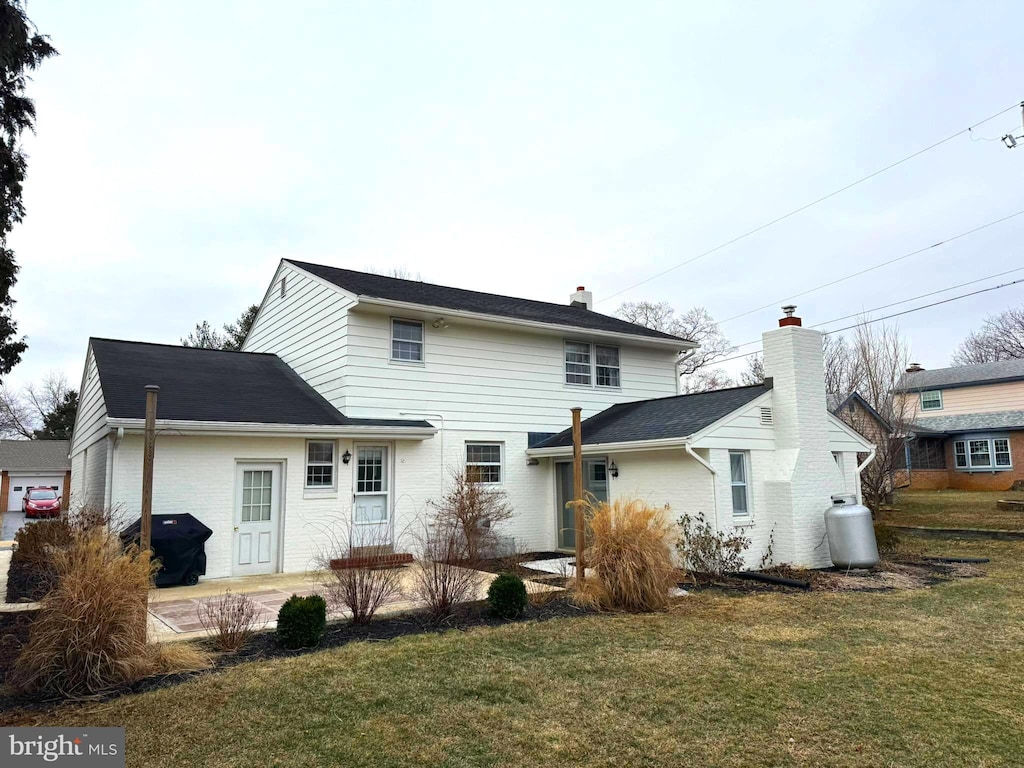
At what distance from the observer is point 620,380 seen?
16.4m

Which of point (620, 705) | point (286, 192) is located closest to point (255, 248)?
point (286, 192)

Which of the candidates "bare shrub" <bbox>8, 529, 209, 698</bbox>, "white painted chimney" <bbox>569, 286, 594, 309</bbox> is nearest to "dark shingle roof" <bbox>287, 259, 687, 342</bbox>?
"white painted chimney" <bbox>569, 286, 594, 309</bbox>

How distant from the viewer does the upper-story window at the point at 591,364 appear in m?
15.7

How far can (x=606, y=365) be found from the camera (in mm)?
16250

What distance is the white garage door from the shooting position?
3528cm

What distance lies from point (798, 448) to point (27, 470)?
131ft

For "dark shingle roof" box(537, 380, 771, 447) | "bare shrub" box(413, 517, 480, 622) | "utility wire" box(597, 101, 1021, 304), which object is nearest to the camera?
"bare shrub" box(413, 517, 480, 622)

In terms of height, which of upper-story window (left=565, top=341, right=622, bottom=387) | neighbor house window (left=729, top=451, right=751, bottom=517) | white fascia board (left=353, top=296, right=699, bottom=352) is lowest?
neighbor house window (left=729, top=451, right=751, bottom=517)

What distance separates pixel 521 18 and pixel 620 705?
11160mm

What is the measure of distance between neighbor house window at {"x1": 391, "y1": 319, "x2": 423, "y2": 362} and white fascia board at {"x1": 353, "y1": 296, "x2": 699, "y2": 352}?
20.0 inches

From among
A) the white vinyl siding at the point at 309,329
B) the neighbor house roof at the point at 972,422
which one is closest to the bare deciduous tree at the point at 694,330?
the neighbor house roof at the point at 972,422

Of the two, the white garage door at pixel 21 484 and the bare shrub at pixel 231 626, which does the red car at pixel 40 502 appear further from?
the bare shrub at pixel 231 626

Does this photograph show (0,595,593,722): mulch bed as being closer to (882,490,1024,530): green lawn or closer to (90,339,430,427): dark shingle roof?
(90,339,430,427): dark shingle roof

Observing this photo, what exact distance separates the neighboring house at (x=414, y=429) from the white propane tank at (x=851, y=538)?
0.45 m
